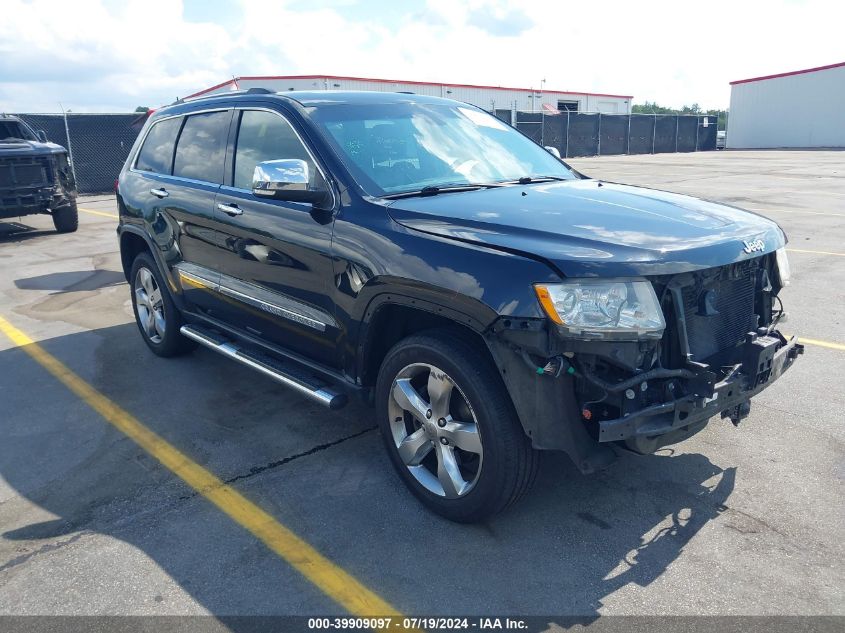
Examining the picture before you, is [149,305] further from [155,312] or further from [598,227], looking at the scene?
[598,227]

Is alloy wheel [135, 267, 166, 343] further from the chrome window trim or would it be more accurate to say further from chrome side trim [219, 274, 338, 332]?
the chrome window trim

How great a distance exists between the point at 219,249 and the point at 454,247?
6.89ft

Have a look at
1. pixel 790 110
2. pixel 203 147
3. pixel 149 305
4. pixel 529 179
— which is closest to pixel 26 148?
pixel 149 305

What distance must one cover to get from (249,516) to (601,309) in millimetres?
1975

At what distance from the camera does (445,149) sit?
13.8 feet

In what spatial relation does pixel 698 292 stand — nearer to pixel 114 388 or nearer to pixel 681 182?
pixel 114 388

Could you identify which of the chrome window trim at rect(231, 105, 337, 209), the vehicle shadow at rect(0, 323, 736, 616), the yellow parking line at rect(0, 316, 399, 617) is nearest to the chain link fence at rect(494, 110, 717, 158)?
the chrome window trim at rect(231, 105, 337, 209)

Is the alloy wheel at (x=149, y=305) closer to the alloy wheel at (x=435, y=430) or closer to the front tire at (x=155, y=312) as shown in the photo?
the front tire at (x=155, y=312)

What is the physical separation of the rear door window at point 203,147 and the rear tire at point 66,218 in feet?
29.2

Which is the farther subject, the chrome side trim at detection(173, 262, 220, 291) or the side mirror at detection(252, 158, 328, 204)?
the chrome side trim at detection(173, 262, 220, 291)

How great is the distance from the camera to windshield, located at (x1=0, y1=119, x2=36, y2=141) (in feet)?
42.8

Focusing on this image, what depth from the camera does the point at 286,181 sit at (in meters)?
3.57

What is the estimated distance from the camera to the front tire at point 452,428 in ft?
9.80

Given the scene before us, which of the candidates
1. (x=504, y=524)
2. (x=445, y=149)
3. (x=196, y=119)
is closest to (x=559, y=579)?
(x=504, y=524)
